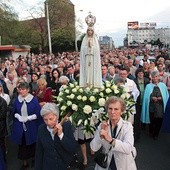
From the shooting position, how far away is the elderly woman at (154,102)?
8.34 meters

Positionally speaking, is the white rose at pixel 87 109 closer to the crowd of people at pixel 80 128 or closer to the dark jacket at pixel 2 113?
the crowd of people at pixel 80 128

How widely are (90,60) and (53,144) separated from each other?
10.6 feet

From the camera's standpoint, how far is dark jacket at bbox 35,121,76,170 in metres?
4.04

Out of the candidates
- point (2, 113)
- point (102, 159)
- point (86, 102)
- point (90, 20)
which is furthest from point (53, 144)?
point (90, 20)

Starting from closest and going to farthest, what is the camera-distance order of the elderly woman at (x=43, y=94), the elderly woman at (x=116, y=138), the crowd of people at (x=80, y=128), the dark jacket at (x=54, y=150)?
the elderly woman at (x=116, y=138)
the crowd of people at (x=80, y=128)
the dark jacket at (x=54, y=150)
the elderly woman at (x=43, y=94)

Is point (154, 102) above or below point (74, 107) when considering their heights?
below

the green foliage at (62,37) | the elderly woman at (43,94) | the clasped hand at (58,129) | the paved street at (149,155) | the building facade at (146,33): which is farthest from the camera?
the building facade at (146,33)

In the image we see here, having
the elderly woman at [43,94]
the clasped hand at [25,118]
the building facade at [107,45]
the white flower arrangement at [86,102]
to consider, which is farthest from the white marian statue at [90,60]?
the building facade at [107,45]

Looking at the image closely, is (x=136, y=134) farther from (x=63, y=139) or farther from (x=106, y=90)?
(x=63, y=139)

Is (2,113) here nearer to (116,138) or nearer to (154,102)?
(116,138)

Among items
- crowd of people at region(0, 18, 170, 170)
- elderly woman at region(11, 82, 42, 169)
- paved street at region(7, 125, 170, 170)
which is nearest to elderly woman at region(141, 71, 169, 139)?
crowd of people at region(0, 18, 170, 170)

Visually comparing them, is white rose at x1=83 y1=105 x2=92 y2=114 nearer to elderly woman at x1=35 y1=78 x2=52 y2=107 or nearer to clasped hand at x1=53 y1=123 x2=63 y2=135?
elderly woman at x1=35 y1=78 x2=52 y2=107

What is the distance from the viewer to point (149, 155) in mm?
7324

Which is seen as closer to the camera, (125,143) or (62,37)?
(125,143)
